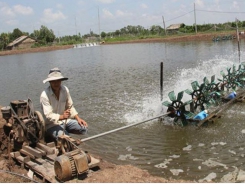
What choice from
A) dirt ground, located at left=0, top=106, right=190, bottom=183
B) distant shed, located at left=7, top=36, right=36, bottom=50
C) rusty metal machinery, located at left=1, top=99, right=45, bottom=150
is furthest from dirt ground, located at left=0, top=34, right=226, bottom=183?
distant shed, located at left=7, top=36, right=36, bottom=50

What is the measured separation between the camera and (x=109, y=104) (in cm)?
1181

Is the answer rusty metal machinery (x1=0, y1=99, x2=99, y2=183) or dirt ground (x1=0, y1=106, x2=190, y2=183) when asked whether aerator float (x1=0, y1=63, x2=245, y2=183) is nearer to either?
rusty metal machinery (x1=0, y1=99, x2=99, y2=183)

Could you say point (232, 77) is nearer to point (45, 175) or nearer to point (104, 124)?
point (104, 124)

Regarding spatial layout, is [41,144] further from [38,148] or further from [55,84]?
[55,84]

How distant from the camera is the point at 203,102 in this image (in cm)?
973

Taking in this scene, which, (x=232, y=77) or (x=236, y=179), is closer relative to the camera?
(x=236, y=179)

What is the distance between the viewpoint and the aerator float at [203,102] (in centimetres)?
864

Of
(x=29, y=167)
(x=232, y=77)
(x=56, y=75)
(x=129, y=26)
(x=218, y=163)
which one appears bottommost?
(x=218, y=163)

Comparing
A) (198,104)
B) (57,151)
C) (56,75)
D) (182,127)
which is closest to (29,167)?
(57,151)

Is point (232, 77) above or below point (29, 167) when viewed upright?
above

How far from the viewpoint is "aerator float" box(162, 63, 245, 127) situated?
8641mm

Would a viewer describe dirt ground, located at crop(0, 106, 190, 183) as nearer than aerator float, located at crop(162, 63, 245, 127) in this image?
Yes

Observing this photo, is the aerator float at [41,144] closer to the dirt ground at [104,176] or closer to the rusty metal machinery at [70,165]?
the rusty metal machinery at [70,165]

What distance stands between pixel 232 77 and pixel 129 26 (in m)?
103
